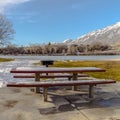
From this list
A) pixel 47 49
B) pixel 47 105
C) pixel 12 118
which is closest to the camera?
pixel 12 118

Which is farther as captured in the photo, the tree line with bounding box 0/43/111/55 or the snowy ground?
the tree line with bounding box 0/43/111/55

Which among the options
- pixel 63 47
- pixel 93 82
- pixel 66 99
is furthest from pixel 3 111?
pixel 63 47

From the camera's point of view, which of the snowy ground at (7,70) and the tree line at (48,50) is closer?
the snowy ground at (7,70)

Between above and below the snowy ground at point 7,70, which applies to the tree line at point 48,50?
below

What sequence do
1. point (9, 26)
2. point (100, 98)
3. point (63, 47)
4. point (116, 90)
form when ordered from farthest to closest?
point (63, 47)
point (9, 26)
point (116, 90)
point (100, 98)

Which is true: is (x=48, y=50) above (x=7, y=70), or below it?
below

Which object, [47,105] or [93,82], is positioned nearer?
[47,105]

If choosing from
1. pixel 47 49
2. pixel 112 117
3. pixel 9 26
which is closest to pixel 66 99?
pixel 112 117

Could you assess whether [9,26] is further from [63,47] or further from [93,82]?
[63,47]

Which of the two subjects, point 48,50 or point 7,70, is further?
point 48,50

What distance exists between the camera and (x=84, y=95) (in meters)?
9.79

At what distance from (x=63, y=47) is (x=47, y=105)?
144684mm

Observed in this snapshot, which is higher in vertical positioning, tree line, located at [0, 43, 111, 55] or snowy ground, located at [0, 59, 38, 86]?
snowy ground, located at [0, 59, 38, 86]

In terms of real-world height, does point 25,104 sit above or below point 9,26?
below
